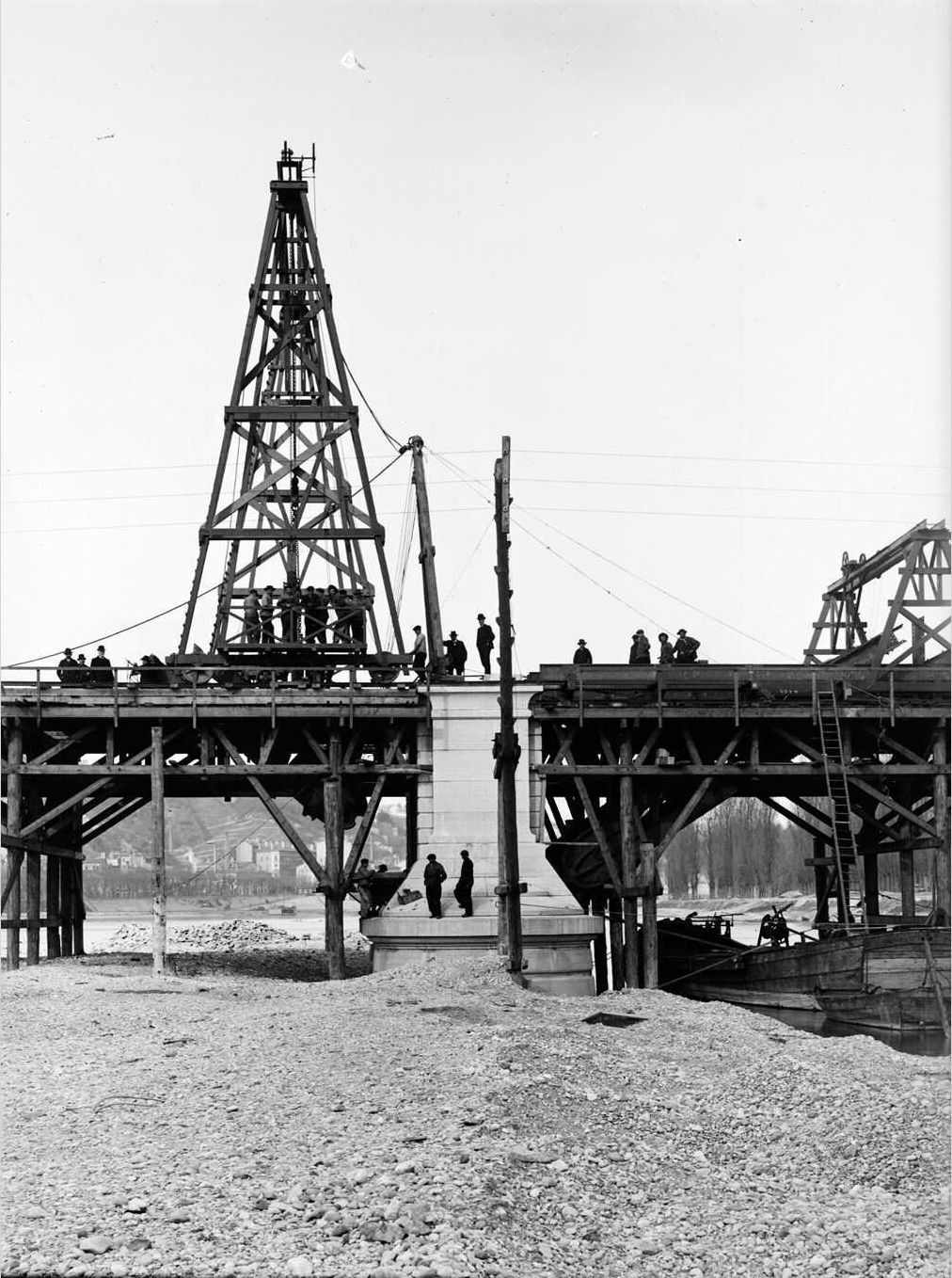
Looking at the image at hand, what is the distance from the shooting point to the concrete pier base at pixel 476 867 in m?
32.2

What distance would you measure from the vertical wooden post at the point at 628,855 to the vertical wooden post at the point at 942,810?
6392 mm

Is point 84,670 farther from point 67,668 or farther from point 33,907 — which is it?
point 33,907

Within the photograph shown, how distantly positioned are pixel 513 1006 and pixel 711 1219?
40.1 ft

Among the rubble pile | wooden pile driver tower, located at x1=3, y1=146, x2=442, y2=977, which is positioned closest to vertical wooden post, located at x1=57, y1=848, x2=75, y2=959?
wooden pile driver tower, located at x1=3, y1=146, x2=442, y2=977

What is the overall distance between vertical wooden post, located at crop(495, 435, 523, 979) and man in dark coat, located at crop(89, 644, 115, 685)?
379 inches

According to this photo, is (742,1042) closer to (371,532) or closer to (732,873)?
(371,532)

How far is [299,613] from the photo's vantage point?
1519 inches

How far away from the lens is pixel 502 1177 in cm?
1373

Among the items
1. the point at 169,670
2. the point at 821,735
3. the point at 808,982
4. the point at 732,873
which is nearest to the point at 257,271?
the point at 169,670

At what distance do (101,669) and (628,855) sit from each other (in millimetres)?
11982

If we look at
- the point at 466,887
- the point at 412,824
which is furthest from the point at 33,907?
the point at 466,887

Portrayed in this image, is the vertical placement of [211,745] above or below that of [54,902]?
above

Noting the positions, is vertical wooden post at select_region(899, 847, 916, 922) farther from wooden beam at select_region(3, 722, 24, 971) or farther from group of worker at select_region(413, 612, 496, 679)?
wooden beam at select_region(3, 722, 24, 971)

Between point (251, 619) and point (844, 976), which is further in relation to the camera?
point (251, 619)
